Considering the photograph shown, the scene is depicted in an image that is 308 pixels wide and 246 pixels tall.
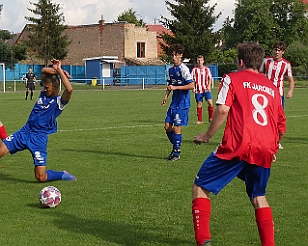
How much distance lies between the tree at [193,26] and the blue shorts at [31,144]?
2156 inches

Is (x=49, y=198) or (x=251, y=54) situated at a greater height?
(x=251, y=54)

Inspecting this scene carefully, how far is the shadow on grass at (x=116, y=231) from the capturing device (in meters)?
5.64

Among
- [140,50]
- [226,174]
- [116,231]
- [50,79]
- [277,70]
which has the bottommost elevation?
[116,231]

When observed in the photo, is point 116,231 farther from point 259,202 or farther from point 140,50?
point 140,50

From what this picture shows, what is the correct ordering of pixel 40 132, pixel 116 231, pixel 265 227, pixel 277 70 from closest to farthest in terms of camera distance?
pixel 265 227, pixel 116 231, pixel 40 132, pixel 277 70

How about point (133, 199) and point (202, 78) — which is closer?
point (133, 199)

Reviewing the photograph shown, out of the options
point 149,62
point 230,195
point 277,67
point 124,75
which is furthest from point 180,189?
point 149,62

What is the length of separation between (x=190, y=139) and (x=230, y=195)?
240 inches

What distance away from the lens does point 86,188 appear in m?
8.05

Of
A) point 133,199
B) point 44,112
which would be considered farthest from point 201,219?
point 44,112

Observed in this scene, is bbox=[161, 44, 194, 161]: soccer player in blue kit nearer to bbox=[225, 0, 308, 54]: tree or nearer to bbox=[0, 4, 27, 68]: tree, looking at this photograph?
bbox=[0, 4, 27, 68]: tree

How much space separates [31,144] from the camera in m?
8.21

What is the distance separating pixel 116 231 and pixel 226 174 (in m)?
1.52

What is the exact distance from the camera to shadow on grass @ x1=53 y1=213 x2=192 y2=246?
18.5ft
